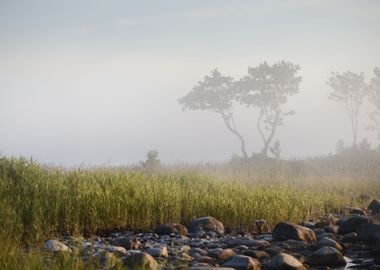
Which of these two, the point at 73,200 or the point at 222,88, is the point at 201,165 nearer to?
the point at 222,88

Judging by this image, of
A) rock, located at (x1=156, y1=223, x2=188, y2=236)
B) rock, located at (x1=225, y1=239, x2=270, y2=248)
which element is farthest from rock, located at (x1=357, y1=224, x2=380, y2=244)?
rock, located at (x1=156, y1=223, x2=188, y2=236)

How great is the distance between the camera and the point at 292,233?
328 inches

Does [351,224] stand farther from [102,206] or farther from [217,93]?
[217,93]

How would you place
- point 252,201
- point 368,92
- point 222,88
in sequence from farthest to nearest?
point 368,92, point 222,88, point 252,201

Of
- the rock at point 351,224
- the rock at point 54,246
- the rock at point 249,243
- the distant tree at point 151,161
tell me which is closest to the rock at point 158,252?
the rock at point 54,246

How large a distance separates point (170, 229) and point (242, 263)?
2552 millimetres

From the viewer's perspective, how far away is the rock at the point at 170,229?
839 cm

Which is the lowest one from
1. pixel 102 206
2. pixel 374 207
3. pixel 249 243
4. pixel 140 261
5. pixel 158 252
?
pixel 374 207

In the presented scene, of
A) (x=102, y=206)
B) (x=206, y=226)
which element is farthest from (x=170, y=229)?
(x=102, y=206)

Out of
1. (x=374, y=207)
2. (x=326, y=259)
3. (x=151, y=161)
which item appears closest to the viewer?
(x=326, y=259)

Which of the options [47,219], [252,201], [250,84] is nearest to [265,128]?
[250,84]

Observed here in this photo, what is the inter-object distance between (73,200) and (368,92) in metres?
55.2

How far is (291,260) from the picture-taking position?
6156 mm

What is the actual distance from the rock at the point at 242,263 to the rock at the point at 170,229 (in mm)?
2264
